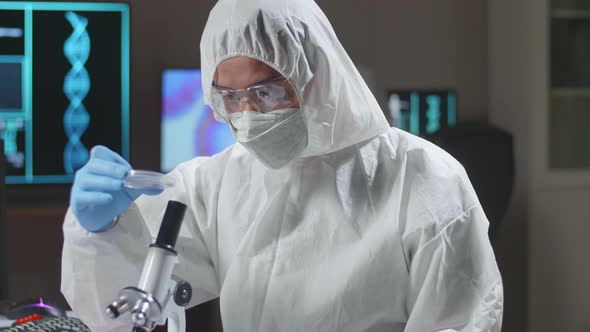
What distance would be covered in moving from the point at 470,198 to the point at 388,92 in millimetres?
2270

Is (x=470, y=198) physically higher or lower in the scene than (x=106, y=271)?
higher

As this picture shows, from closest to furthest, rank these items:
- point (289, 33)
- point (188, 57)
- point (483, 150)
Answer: point (289, 33) → point (483, 150) → point (188, 57)

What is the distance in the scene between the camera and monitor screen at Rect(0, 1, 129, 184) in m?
3.00

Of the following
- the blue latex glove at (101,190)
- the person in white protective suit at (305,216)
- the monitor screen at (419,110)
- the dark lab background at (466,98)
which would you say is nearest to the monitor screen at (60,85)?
the dark lab background at (466,98)

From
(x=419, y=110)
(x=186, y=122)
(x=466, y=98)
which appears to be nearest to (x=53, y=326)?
(x=186, y=122)

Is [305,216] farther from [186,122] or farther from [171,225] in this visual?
[186,122]

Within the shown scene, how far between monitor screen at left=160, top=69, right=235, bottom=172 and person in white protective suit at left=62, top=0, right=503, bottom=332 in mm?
1771

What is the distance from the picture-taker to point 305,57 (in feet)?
3.88

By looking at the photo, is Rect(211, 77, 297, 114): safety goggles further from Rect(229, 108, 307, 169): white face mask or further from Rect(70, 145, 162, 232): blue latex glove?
Rect(70, 145, 162, 232): blue latex glove

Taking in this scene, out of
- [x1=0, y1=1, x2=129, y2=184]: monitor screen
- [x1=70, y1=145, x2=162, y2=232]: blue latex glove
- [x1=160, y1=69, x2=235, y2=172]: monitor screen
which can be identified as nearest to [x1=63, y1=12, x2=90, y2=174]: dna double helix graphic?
[x1=0, y1=1, x2=129, y2=184]: monitor screen

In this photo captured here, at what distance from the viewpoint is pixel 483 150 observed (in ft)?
9.63

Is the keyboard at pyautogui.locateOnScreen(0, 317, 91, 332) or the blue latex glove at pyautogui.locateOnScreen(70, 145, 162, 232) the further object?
the keyboard at pyautogui.locateOnScreen(0, 317, 91, 332)

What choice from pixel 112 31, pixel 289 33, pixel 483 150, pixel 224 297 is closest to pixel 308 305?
pixel 224 297

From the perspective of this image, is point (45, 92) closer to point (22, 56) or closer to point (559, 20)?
point (22, 56)
